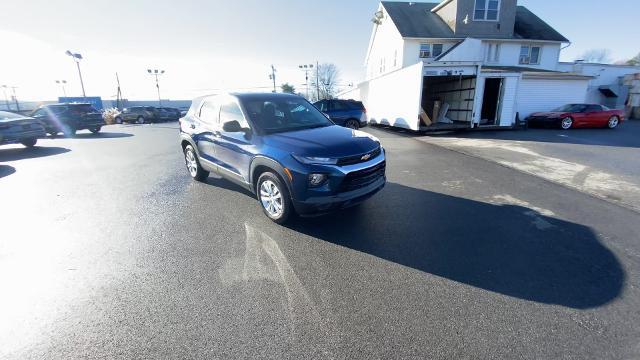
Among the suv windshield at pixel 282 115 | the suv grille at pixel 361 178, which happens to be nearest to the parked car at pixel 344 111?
the suv windshield at pixel 282 115

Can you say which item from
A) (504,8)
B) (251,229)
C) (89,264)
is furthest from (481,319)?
(504,8)

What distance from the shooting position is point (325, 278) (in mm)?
2979

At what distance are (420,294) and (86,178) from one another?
804cm

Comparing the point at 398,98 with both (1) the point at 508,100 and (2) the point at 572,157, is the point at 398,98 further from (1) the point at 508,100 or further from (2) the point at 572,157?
(2) the point at 572,157

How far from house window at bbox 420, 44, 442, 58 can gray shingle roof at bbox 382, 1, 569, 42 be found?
708 mm

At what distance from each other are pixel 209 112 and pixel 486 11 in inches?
995

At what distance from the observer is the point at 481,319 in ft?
7.80

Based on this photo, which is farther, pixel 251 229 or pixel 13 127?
pixel 13 127

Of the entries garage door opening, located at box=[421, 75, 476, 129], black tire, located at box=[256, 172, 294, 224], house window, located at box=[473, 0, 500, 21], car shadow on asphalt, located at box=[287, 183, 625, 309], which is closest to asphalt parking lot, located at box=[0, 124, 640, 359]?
car shadow on asphalt, located at box=[287, 183, 625, 309]

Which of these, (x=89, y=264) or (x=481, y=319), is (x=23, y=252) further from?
(x=481, y=319)

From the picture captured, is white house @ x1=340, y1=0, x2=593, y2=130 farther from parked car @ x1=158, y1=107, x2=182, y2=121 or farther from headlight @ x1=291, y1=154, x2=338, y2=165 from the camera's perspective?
parked car @ x1=158, y1=107, x2=182, y2=121

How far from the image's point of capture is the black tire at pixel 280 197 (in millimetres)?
3861

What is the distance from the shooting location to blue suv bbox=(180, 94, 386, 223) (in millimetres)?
3615

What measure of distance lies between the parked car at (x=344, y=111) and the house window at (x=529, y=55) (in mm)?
17230
